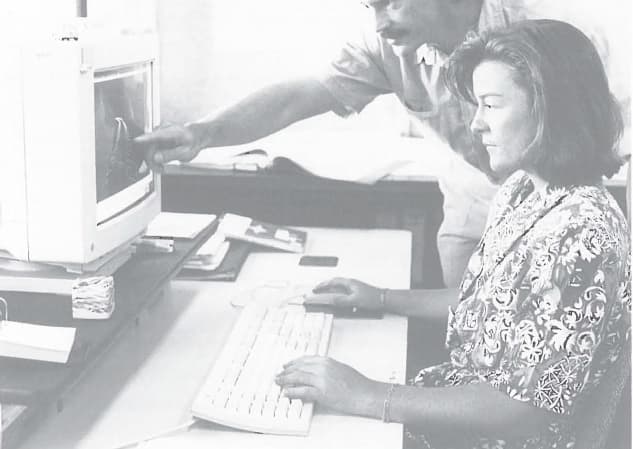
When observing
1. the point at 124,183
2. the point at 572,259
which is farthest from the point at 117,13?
the point at 572,259

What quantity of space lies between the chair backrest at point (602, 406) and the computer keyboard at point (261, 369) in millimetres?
404

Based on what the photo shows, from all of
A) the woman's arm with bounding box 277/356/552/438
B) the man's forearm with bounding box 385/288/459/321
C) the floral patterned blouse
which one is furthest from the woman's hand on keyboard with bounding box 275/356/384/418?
the man's forearm with bounding box 385/288/459/321

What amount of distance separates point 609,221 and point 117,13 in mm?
1114

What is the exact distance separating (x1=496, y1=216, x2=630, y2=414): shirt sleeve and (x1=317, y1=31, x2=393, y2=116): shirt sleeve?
63 cm

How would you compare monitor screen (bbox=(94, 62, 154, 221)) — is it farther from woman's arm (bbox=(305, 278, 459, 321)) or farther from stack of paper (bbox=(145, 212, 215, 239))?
woman's arm (bbox=(305, 278, 459, 321))

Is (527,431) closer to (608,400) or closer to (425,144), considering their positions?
(608,400)

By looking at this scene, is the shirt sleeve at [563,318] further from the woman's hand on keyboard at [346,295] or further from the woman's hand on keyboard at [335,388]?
the woman's hand on keyboard at [346,295]

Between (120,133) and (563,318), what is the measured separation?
76cm

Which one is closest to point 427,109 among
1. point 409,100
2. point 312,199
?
point 409,100

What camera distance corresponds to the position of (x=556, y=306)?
4.38ft

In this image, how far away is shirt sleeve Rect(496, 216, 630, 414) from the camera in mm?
1333

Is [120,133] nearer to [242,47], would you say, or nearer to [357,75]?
[242,47]

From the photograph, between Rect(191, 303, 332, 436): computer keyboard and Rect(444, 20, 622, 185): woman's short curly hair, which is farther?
Rect(444, 20, 622, 185): woman's short curly hair

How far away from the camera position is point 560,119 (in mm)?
1434
